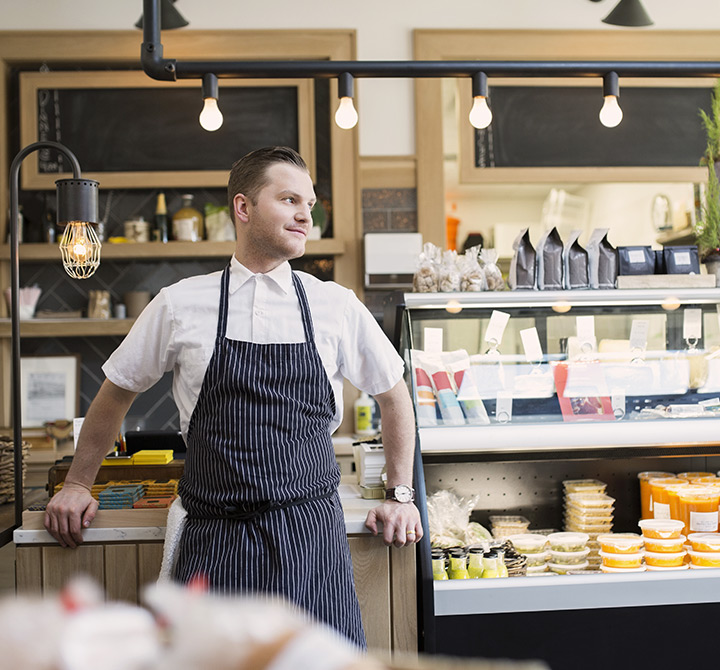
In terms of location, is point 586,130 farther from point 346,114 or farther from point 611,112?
point 346,114

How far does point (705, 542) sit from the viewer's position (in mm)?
2357

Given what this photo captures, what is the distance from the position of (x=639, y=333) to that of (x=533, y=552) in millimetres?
764

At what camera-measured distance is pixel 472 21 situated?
466 centimetres

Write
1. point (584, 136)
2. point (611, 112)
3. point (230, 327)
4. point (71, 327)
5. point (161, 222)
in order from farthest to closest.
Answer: point (584, 136), point (161, 222), point (71, 327), point (611, 112), point (230, 327)

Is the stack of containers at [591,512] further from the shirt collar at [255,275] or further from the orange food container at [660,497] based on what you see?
the shirt collar at [255,275]

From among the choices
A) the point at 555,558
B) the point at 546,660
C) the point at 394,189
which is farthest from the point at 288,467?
the point at 394,189

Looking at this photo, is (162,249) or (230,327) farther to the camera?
(162,249)

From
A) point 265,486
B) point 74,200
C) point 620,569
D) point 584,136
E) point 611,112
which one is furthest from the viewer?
point 584,136

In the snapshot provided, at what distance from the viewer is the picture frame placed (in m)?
4.57

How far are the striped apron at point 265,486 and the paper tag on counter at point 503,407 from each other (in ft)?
2.57

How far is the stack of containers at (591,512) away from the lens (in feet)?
8.22

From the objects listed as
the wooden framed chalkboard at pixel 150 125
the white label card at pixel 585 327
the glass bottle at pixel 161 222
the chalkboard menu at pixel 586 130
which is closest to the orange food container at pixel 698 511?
the white label card at pixel 585 327

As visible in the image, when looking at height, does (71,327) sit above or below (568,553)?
above

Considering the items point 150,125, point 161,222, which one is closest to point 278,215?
point 161,222
